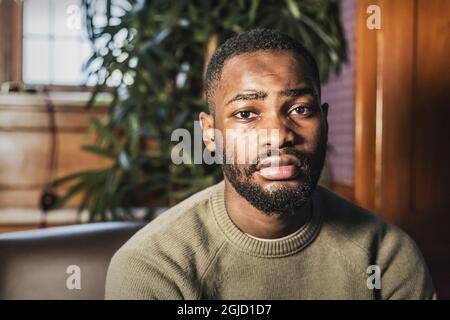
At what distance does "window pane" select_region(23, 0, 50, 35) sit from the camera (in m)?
2.59

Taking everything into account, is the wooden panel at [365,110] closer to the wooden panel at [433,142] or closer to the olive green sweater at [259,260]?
the wooden panel at [433,142]

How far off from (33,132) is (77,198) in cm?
37

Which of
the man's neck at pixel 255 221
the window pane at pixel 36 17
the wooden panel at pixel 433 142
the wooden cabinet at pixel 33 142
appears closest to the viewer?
the man's neck at pixel 255 221

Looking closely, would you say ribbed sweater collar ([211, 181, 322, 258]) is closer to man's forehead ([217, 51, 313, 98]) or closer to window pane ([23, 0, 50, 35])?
man's forehead ([217, 51, 313, 98])

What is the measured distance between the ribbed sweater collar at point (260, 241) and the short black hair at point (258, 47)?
0.15m

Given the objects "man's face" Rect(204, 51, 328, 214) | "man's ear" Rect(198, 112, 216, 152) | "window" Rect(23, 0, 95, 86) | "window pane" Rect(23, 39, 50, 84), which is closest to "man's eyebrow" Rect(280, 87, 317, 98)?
"man's face" Rect(204, 51, 328, 214)

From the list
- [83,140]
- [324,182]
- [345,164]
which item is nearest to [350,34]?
[345,164]

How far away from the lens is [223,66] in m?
0.60

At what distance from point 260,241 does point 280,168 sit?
120 mm

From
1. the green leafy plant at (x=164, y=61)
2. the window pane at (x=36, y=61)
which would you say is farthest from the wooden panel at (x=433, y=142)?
the window pane at (x=36, y=61)

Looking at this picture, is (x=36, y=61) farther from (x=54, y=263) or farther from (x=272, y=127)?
(x=272, y=127)

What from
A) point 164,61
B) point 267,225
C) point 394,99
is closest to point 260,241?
point 267,225

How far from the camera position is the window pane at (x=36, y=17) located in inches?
102

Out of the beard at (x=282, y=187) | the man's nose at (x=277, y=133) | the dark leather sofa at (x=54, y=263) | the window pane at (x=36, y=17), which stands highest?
the window pane at (x=36, y=17)
